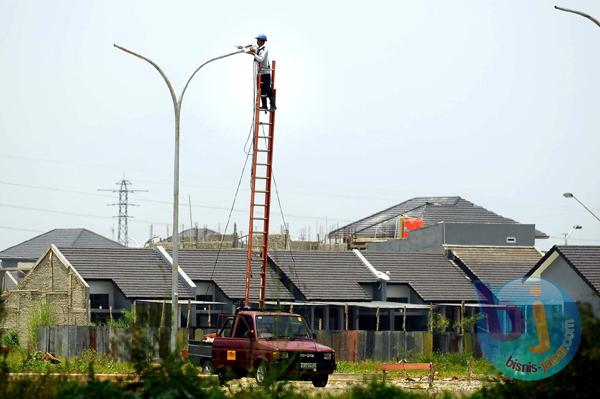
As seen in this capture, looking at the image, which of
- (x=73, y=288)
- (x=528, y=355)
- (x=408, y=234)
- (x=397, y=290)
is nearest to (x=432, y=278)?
(x=397, y=290)

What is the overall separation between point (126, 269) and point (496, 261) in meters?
22.0

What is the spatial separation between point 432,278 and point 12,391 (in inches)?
2010

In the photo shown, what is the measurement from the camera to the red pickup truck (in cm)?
2795

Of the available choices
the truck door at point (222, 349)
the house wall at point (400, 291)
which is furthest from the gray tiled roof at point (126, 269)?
the truck door at point (222, 349)

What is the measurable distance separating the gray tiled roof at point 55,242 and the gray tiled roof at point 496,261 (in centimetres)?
4039

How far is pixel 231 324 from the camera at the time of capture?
30703 mm

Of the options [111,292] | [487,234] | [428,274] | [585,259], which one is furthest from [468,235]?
[111,292]

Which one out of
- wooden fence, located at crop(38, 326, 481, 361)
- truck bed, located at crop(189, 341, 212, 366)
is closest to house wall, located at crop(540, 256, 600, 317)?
wooden fence, located at crop(38, 326, 481, 361)

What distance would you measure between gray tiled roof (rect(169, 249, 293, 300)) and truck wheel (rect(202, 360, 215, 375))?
92.2 ft

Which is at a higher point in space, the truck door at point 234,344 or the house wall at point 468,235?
the house wall at point 468,235

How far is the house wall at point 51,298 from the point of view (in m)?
59.2

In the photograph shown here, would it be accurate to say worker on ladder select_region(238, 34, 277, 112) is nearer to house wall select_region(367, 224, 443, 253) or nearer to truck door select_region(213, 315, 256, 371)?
truck door select_region(213, 315, 256, 371)

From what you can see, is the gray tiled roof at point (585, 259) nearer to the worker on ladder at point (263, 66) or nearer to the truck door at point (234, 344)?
the worker on ladder at point (263, 66)

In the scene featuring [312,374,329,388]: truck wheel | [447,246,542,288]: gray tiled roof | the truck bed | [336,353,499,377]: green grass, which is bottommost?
[336,353,499,377]: green grass
